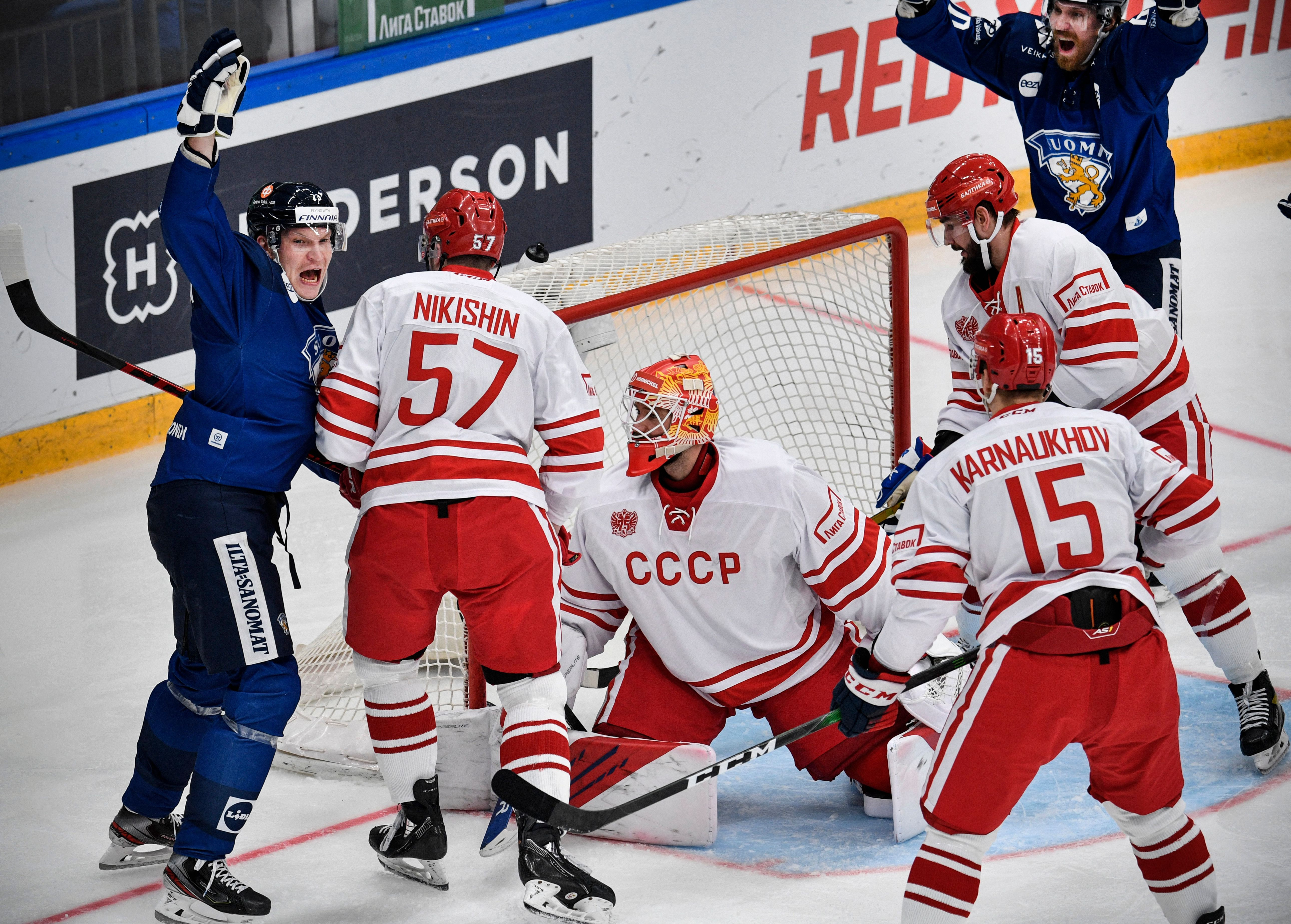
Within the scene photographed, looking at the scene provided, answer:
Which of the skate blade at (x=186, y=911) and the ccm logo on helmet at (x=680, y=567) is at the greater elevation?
the ccm logo on helmet at (x=680, y=567)

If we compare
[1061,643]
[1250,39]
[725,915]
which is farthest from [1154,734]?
[1250,39]

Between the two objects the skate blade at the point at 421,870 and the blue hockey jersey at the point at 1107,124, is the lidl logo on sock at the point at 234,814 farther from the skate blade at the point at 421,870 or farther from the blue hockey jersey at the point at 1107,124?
the blue hockey jersey at the point at 1107,124

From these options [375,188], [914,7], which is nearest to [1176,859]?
[914,7]

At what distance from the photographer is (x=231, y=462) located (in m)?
2.91

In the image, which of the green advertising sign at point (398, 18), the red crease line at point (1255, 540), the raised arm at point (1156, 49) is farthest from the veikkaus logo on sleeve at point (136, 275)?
the red crease line at point (1255, 540)

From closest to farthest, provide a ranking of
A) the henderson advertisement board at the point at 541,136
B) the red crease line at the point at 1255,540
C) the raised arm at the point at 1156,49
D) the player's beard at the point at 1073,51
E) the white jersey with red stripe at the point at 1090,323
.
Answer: the white jersey with red stripe at the point at 1090,323 < the raised arm at the point at 1156,49 < the player's beard at the point at 1073,51 < the red crease line at the point at 1255,540 < the henderson advertisement board at the point at 541,136

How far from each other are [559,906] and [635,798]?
264 millimetres

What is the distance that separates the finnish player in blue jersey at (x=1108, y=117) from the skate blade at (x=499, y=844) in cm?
217

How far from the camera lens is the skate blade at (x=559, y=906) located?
2854mm

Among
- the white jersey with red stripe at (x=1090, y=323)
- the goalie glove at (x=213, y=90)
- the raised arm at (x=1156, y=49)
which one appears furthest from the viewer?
the raised arm at (x=1156, y=49)

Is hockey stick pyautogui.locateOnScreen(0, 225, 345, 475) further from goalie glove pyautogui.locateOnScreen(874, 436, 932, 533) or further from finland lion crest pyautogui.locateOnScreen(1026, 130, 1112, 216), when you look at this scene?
finland lion crest pyautogui.locateOnScreen(1026, 130, 1112, 216)

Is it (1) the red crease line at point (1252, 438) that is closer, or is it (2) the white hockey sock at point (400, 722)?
(2) the white hockey sock at point (400, 722)

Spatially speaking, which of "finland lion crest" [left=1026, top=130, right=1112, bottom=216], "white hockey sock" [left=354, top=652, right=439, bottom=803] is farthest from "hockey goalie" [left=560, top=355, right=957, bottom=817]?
"finland lion crest" [left=1026, top=130, right=1112, bottom=216]

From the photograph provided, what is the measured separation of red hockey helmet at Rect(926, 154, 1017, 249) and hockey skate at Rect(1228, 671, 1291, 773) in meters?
1.12
